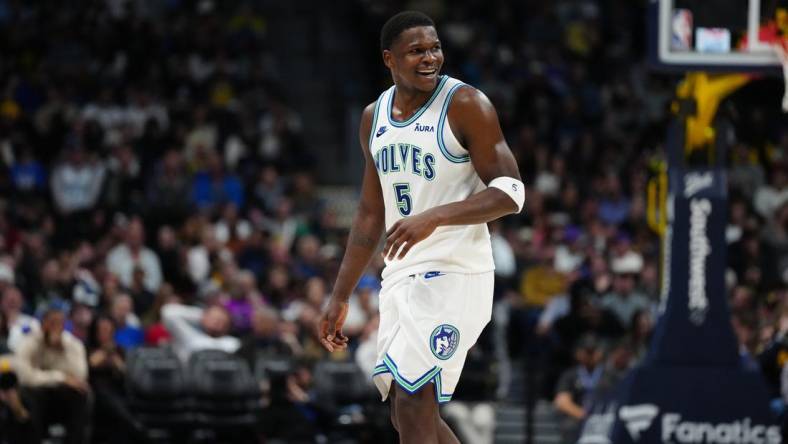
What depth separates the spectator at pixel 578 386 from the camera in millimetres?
13305

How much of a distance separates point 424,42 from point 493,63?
15481 mm

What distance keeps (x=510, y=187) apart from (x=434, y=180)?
0.40 meters

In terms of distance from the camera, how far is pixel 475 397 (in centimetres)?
1359

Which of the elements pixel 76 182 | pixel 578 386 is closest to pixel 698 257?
pixel 578 386

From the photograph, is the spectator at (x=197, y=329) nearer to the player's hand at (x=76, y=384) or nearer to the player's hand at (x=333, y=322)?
the player's hand at (x=76, y=384)

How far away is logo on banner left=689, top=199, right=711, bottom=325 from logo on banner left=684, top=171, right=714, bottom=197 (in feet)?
0.24

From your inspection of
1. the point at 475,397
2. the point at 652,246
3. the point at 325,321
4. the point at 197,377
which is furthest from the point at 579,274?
the point at 325,321

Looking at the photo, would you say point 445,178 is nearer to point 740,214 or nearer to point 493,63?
point 740,214

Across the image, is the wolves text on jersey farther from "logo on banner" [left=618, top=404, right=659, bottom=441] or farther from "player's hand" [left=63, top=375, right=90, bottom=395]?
"player's hand" [left=63, top=375, right=90, bottom=395]

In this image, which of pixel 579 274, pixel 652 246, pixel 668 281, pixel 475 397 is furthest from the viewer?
pixel 652 246

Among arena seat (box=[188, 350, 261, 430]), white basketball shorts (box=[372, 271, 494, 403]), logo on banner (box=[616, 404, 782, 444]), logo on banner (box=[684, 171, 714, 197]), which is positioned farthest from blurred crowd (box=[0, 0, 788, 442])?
white basketball shorts (box=[372, 271, 494, 403])

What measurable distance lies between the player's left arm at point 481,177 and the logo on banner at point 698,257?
15.4 ft

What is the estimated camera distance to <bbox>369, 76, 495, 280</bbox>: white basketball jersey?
248 inches

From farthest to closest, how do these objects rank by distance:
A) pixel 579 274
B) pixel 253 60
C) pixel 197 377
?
pixel 253 60 < pixel 579 274 < pixel 197 377
